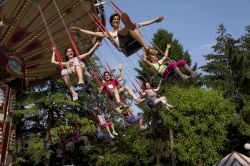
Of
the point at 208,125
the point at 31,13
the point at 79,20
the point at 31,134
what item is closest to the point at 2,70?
the point at 31,13

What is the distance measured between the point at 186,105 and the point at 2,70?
1969 centimetres

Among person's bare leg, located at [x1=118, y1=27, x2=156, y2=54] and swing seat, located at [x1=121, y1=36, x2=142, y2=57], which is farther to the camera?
swing seat, located at [x1=121, y1=36, x2=142, y2=57]

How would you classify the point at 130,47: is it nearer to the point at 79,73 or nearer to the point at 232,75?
the point at 79,73

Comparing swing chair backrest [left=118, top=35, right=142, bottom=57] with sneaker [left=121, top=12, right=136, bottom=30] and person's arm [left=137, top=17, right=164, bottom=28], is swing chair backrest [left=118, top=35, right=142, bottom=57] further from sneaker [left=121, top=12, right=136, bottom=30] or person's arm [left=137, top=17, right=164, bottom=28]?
sneaker [left=121, top=12, right=136, bottom=30]

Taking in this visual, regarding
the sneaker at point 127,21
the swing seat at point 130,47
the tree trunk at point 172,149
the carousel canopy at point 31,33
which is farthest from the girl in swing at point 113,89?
the tree trunk at point 172,149

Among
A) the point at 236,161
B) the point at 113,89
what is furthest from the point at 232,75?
the point at 113,89

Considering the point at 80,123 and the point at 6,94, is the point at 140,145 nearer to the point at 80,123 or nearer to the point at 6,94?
the point at 80,123

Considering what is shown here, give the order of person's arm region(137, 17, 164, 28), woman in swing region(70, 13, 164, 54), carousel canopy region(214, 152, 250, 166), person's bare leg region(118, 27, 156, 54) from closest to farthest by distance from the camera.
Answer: woman in swing region(70, 13, 164, 54), person's bare leg region(118, 27, 156, 54), person's arm region(137, 17, 164, 28), carousel canopy region(214, 152, 250, 166)

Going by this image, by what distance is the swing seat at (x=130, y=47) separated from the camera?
8211 millimetres

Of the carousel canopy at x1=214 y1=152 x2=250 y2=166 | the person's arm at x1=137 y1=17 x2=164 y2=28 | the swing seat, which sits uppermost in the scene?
the person's arm at x1=137 y1=17 x2=164 y2=28

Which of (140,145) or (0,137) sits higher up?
(140,145)

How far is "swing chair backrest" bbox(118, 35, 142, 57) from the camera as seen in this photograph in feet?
26.8

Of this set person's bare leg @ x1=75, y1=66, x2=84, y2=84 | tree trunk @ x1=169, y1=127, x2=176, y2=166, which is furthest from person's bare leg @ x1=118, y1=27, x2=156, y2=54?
tree trunk @ x1=169, y1=127, x2=176, y2=166

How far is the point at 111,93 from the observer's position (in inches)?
414
